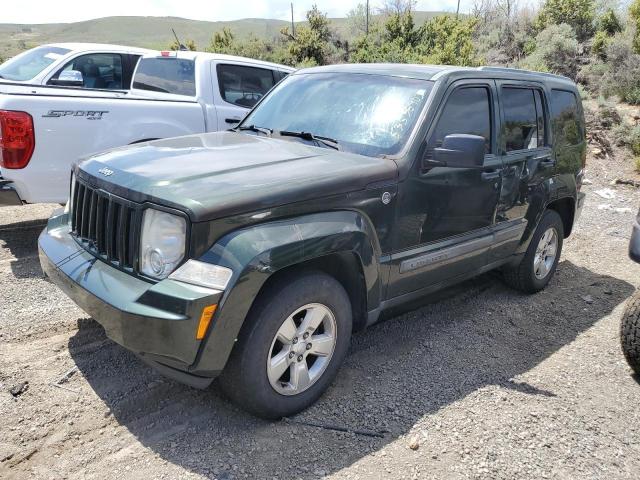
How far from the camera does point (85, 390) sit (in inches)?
128

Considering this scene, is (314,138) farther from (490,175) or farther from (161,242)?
(161,242)

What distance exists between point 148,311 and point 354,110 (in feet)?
6.56

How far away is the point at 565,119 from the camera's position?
522cm

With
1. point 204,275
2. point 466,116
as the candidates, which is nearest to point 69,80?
point 466,116

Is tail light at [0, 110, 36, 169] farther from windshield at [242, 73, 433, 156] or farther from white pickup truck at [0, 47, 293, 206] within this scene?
windshield at [242, 73, 433, 156]

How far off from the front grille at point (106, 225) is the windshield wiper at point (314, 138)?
1.38 m

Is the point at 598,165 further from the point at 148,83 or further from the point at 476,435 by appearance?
the point at 476,435

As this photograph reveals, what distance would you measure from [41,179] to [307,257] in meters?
3.54

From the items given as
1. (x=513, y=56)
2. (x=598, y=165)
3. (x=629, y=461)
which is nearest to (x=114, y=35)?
(x=513, y=56)

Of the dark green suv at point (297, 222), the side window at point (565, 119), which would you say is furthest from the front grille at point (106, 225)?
the side window at point (565, 119)

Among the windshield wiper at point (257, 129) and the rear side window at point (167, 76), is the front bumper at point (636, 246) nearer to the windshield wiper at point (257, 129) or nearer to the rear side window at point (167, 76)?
the windshield wiper at point (257, 129)

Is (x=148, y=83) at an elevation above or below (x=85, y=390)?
above

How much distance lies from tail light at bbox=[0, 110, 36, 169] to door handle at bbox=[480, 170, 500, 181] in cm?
398

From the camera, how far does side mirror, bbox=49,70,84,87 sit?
691cm
